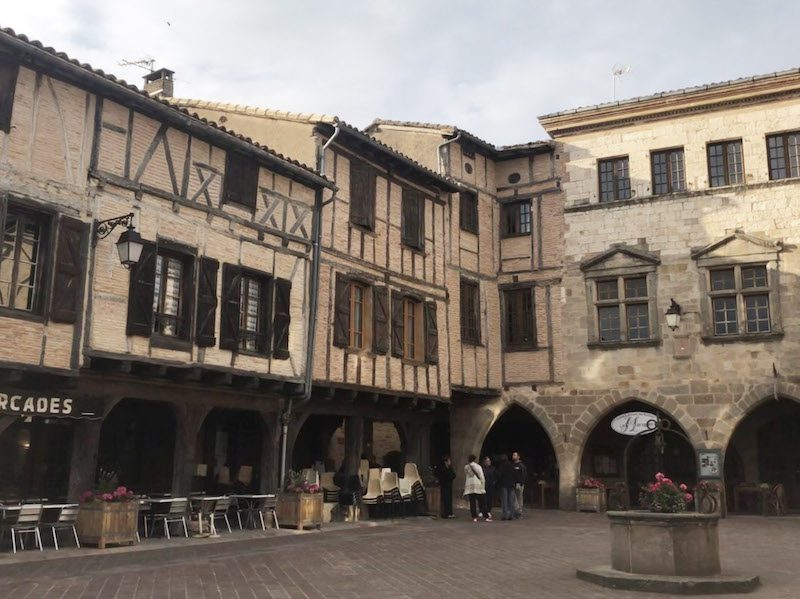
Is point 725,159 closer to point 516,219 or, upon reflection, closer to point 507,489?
point 516,219

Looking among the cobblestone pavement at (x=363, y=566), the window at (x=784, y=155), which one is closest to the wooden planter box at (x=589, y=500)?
the cobblestone pavement at (x=363, y=566)

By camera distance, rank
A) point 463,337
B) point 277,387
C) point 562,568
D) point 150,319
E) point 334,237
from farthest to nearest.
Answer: point 463,337 → point 334,237 → point 277,387 → point 150,319 → point 562,568

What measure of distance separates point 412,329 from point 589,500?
5.62 metres

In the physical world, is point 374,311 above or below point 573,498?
above

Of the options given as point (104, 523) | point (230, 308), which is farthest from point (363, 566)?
point (230, 308)

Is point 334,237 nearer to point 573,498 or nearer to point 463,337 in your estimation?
point 463,337

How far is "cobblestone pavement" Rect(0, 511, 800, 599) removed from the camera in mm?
7449

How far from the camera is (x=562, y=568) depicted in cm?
910

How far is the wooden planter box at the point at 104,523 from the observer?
10.5 metres

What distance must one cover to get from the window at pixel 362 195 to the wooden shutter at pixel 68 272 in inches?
250

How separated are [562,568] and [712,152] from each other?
1274 cm

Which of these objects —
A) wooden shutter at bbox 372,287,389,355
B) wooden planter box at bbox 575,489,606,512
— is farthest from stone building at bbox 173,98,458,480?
wooden planter box at bbox 575,489,606,512

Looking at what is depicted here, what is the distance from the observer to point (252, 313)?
46.1 ft

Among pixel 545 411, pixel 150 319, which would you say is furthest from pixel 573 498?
pixel 150 319
